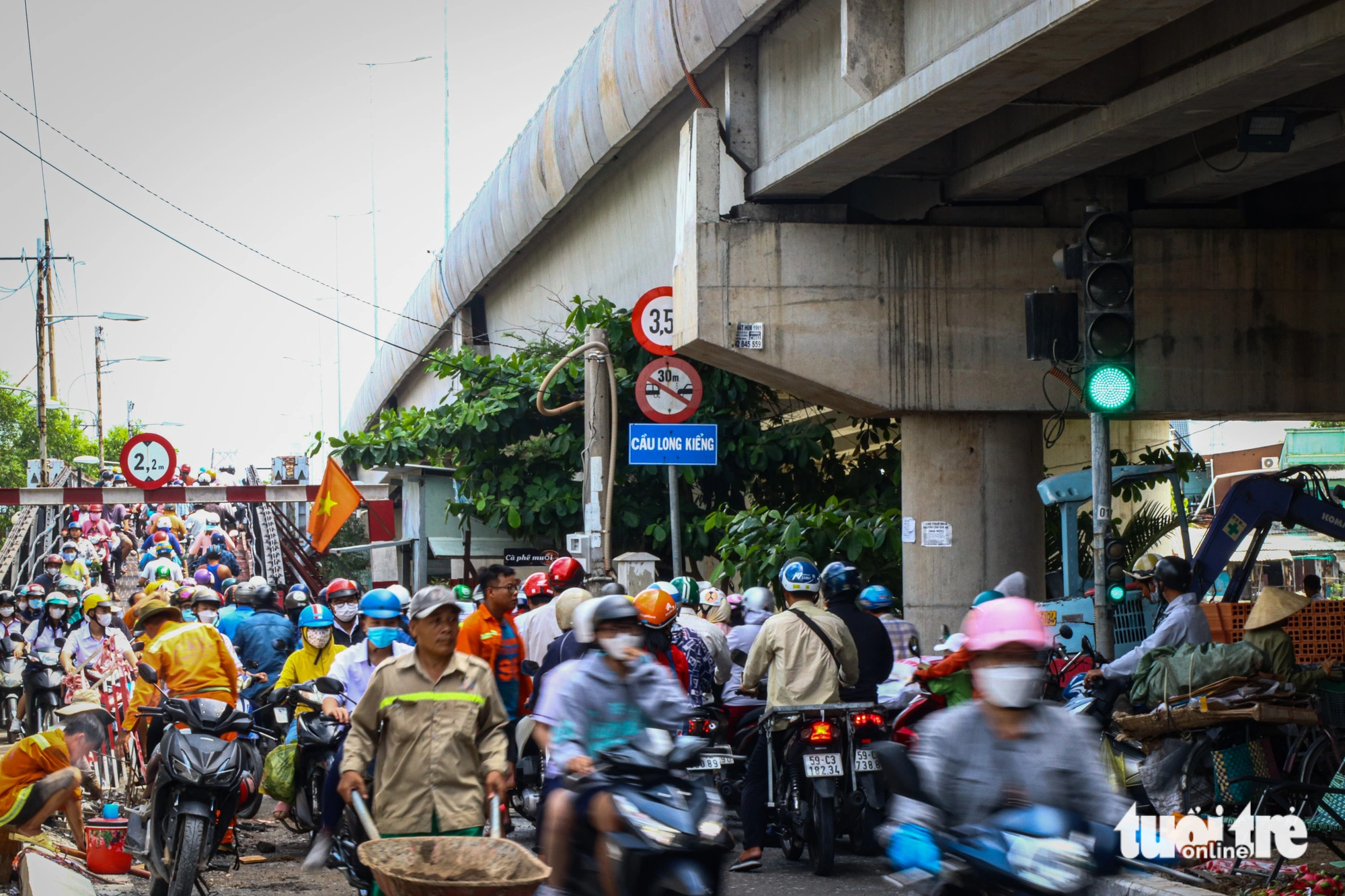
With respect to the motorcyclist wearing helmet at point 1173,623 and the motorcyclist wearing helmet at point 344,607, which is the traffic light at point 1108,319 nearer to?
the motorcyclist wearing helmet at point 1173,623

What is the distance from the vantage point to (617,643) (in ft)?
20.2

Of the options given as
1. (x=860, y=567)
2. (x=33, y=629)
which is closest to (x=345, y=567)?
(x=33, y=629)

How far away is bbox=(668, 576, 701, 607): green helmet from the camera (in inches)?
490

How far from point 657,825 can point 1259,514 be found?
8.39 meters

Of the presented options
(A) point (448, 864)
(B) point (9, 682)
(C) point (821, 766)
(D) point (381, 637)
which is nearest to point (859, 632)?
(C) point (821, 766)

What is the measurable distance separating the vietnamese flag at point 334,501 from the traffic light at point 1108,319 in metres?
15.7

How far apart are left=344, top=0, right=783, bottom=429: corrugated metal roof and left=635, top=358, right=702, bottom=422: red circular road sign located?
294 cm

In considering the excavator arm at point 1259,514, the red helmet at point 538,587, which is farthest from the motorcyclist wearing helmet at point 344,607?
the excavator arm at point 1259,514

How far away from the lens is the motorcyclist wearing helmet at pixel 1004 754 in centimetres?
430

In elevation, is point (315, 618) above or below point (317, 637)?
above

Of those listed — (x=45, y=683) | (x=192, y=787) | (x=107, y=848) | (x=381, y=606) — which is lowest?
(x=107, y=848)

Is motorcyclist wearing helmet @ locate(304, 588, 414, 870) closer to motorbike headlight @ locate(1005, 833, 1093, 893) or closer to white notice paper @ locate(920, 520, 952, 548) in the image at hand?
motorbike headlight @ locate(1005, 833, 1093, 893)

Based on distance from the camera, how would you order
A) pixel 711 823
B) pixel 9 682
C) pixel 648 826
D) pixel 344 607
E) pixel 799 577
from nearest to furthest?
pixel 648 826, pixel 711 823, pixel 799 577, pixel 344 607, pixel 9 682

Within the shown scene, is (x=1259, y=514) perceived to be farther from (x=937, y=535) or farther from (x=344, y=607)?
(x=344, y=607)
